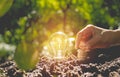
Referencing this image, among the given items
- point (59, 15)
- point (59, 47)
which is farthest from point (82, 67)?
point (59, 15)

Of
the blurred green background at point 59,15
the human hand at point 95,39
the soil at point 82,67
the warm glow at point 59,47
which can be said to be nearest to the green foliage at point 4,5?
the soil at point 82,67

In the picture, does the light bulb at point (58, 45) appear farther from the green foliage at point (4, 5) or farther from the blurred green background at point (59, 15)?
the blurred green background at point (59, 15)

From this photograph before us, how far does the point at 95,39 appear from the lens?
7.14 ft

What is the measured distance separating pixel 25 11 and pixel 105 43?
6.86 m

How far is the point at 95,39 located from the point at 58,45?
0.26 metres

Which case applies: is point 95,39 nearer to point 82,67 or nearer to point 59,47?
point 59,47

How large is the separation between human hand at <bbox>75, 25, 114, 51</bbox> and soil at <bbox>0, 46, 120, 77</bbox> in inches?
4.5

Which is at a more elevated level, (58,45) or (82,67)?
(58,45)

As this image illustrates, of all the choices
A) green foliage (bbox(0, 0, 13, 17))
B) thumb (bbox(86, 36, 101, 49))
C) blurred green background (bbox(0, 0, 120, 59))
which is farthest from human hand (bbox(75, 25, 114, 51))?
blurred green background (bbox(0, 0, 120, 59))

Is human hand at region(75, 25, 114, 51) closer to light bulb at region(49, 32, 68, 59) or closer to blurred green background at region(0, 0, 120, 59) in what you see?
light bulb at region(49, 32, 68, 59)

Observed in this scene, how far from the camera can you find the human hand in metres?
2.15

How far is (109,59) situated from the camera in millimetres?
1880

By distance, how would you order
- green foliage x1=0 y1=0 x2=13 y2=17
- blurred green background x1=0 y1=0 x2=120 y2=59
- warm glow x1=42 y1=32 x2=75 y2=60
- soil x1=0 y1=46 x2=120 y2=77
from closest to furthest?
green foliage x1=0 y1=0 x2=13 y2=17, soil x1=0 y1=46 x2=120 y2=77, warm glow x1=42 y1=32 x2=75 y2=60, blurred green background x1=0 y1=0 x2=120 y2=59

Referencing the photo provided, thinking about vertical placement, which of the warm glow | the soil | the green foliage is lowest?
the green foliage
